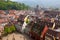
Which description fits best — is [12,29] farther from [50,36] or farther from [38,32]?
[50,36]

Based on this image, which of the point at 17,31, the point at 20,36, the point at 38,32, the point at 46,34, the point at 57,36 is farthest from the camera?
the point at 17,31

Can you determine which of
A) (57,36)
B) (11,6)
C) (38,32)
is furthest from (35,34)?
(11,6)

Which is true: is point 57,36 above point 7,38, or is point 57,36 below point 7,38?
above

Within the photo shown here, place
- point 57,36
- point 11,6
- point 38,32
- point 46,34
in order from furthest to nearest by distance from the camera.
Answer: point 11,6 → point 38,32 → point 46,34 → point 57,36

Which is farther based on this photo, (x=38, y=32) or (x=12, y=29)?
(x=12, y=29)

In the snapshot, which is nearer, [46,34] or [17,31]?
[46,34]

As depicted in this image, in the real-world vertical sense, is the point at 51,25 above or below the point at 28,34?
above

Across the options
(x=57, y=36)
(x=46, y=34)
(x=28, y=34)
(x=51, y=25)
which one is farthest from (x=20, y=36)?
(x=57, y=36)

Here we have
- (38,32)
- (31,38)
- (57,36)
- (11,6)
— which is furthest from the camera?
(11,6)

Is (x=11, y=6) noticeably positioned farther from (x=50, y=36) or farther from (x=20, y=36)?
(x=50, y=36)
